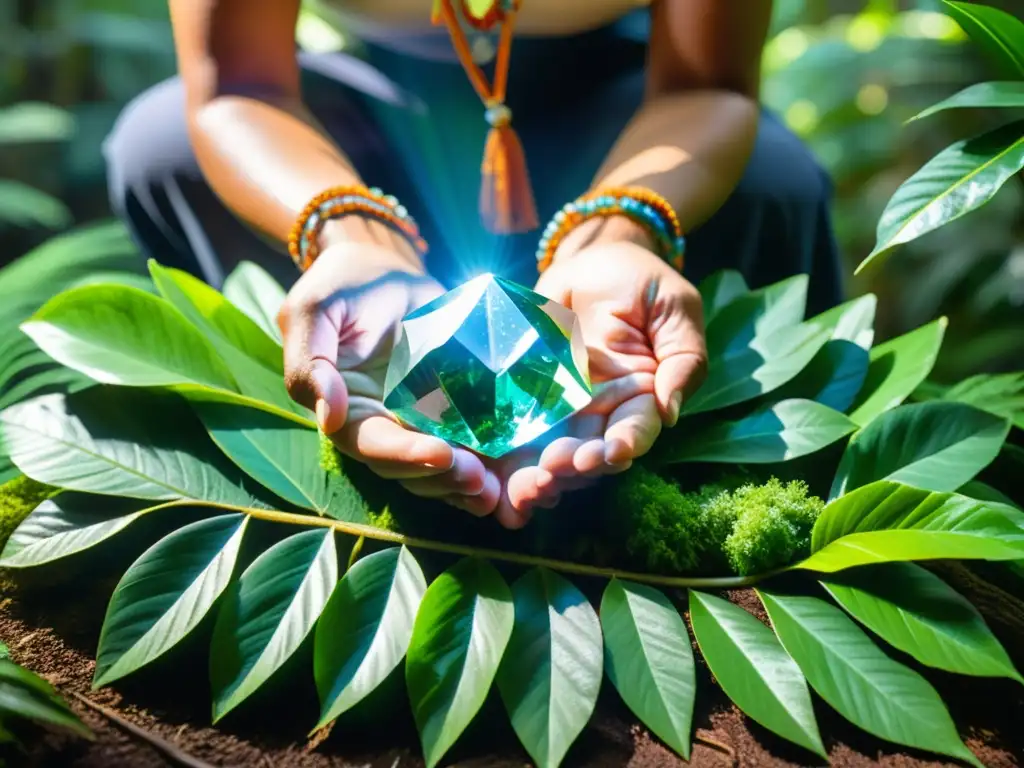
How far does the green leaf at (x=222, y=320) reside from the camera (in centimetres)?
79

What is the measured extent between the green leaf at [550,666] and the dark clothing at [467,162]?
487mm

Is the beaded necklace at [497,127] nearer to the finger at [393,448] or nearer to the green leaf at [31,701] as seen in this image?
the finger at [393,448]

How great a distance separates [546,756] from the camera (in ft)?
1.70

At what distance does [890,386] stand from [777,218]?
0.34 meters

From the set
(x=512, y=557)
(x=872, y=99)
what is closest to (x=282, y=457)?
(x=512, y=557)

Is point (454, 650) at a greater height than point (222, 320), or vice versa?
point (222, 320)

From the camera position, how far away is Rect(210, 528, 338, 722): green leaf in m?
0.57

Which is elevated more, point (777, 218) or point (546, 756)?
point (777, 218)

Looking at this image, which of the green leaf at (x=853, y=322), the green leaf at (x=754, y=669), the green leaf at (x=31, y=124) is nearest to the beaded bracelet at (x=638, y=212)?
the green leaf at (x=853, y=322)

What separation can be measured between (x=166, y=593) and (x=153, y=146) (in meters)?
0.65

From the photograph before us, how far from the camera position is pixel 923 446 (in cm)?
69

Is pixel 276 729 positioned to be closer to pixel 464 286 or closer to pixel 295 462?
pixel 295 462

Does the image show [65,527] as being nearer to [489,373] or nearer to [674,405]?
[489,373]

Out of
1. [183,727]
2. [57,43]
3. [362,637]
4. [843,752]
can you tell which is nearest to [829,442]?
[843,752]
